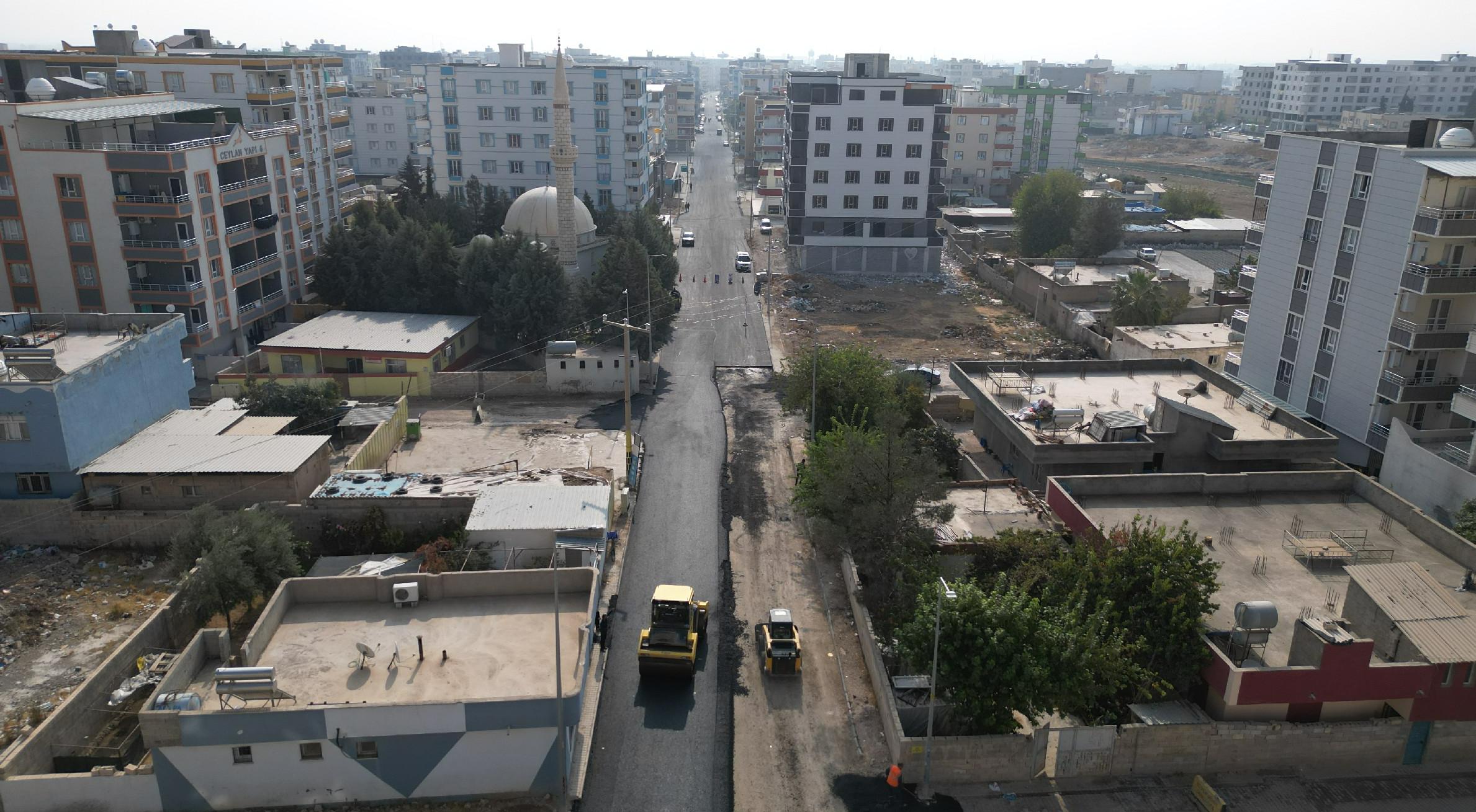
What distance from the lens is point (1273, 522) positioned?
3375 cm

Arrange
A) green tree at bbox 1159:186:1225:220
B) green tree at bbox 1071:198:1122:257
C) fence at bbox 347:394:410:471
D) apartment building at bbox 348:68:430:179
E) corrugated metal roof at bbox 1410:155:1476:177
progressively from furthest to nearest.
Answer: apartment building at bbox 348:68:430:179
green tree at bbox 1159:186:1225:220
green tree at bbox 1071:198:1122:257
fence at bbox 347:394:410:471
corrugated metal roof at bbox 1410:155:1476:177

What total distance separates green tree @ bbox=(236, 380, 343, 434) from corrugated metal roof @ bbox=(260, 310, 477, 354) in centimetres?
827

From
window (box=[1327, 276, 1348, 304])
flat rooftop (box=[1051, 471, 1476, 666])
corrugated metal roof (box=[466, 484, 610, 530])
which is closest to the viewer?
flat rooftop (box=[1051, 471, 1476, 666])

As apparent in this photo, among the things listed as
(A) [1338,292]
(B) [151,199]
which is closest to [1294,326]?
(A) [1338,292]

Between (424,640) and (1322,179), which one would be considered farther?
(1322,179)

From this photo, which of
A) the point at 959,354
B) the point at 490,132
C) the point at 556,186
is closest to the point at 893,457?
the point at 959,354

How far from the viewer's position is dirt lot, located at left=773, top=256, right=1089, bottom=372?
64062 millimetres

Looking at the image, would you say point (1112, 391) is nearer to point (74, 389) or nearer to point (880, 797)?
point (880, 797)

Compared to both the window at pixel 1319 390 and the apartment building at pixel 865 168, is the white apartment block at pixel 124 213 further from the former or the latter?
the window at pixel 1319 390

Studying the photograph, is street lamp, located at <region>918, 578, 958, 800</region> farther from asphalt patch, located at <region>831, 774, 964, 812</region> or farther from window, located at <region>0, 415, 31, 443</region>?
window, located at <region>0, 415, 31, 443</region>

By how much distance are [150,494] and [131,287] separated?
2051cm

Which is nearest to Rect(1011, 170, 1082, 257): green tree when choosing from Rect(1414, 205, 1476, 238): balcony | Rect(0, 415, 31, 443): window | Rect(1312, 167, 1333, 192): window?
Rect(1312, 167, 1333, 192): window

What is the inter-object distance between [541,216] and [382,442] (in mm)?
29435

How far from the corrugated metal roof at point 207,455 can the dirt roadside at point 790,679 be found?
57.6 ft
